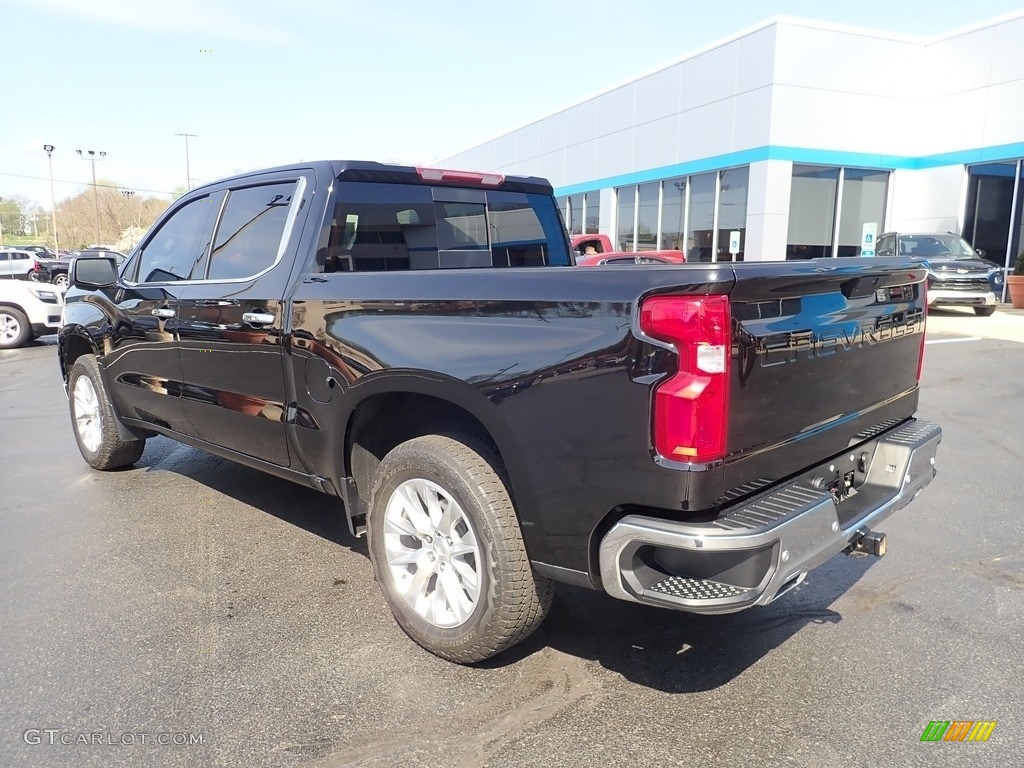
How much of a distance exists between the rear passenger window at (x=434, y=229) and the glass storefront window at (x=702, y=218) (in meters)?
17.6

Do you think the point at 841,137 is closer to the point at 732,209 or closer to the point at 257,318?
the point at 732,209

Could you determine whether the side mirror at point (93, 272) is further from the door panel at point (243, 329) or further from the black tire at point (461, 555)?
the black tire at point (461, 555)

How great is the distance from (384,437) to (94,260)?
2903mm

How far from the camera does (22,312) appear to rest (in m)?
13.7

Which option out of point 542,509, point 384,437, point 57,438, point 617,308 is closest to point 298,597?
point 384,437

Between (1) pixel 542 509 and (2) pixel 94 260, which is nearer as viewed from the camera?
(1) pixel 542 509

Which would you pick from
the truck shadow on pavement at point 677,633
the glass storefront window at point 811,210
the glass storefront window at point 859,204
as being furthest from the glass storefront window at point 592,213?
the truck shadow on pavement at point 677,633

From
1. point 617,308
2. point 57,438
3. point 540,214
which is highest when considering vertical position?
point 540,214

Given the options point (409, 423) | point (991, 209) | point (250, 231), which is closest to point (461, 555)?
point (409, 423)

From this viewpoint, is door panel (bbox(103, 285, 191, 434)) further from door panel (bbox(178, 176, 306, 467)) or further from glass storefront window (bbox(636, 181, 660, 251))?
glass storefront window (bbox(636, 181, 660, 251))

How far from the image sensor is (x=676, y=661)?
3029 mm

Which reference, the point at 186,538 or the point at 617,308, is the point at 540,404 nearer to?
the point at 617,308

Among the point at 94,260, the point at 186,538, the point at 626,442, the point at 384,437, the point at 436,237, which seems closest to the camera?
the point at 626,442

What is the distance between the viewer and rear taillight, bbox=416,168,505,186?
404cm
